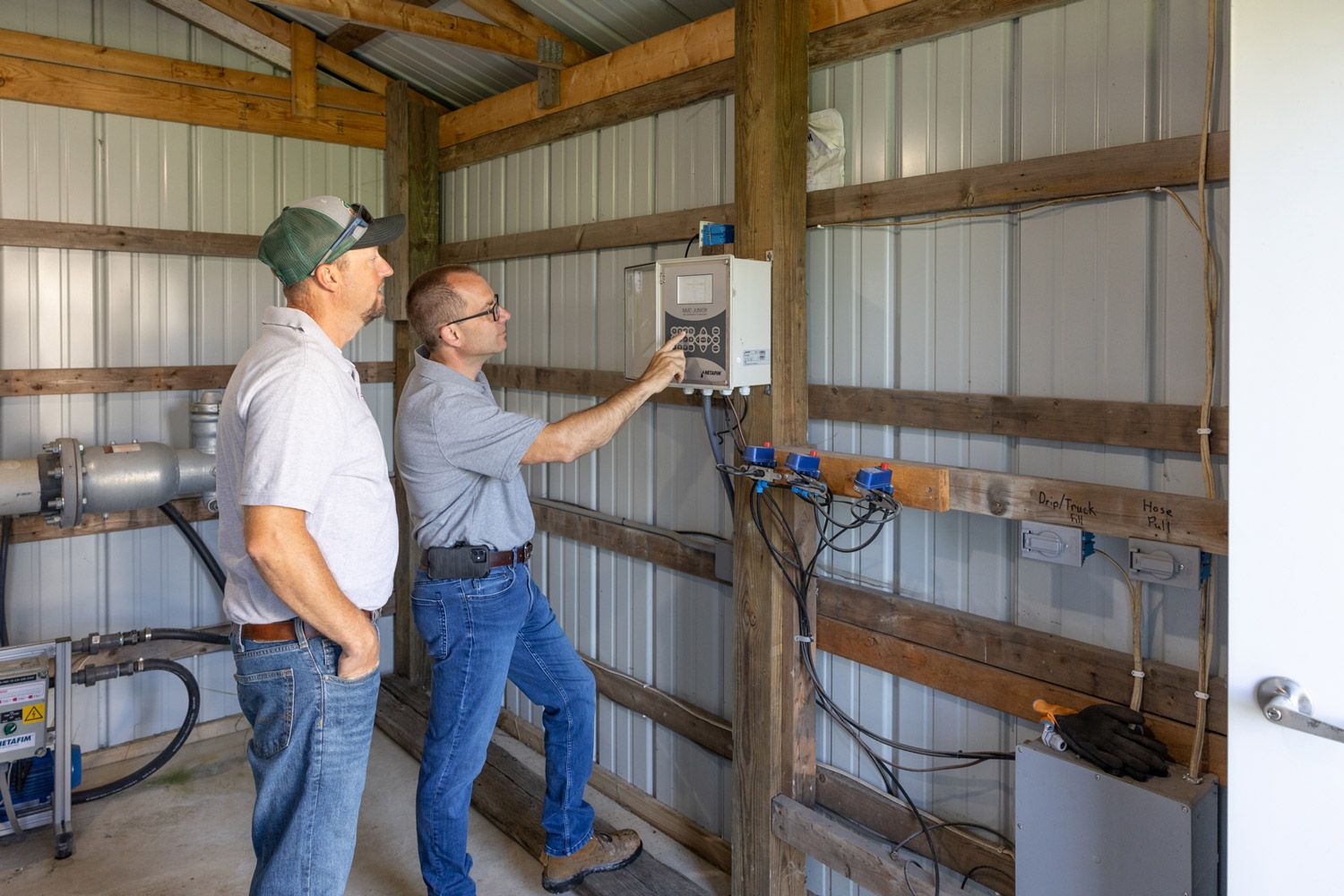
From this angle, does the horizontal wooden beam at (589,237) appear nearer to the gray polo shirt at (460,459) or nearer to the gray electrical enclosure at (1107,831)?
the gray polo shirt at (460,459)

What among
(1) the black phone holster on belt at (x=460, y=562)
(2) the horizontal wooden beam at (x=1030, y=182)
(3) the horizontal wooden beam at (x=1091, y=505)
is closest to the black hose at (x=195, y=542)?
(1) the black phone holster on belt at (x=460, y=562)

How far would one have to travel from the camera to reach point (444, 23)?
3330mm

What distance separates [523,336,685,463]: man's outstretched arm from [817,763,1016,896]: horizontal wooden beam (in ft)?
3.82

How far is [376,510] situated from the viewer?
1.92 meters

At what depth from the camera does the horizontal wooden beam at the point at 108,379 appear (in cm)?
377

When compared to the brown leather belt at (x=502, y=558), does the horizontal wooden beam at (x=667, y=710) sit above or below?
below

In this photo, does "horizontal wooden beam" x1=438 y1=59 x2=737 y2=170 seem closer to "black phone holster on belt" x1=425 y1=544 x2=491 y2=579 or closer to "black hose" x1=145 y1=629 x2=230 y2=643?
"black phone holster on belt" x1=425 y1=544 x2=491 y2=579

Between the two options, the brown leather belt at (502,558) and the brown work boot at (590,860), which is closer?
the brown leather belt at (502,558)

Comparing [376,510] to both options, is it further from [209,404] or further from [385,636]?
[385,636]

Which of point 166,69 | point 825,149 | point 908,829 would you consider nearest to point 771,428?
point 825,149

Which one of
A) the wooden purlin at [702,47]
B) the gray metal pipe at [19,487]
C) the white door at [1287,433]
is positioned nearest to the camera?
the white door at [1287,433]

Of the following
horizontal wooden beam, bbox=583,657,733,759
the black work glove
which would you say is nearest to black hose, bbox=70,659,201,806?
horizontal wooden beam, bbox=583,657,733,759

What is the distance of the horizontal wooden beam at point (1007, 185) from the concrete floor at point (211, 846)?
208 cm

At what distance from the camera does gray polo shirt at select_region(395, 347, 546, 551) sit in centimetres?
248
